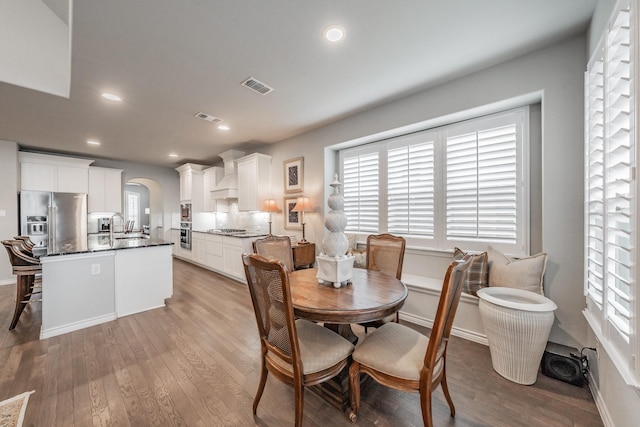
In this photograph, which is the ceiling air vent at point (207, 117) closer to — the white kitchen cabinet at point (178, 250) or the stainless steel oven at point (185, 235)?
the stainless steel oven at point (185, 235)

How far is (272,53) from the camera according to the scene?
2158 millimetres

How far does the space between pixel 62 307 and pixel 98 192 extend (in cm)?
433

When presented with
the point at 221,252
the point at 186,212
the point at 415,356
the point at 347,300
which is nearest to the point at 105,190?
the point at 186,212

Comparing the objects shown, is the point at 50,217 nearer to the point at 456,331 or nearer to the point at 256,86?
the point at 256,86

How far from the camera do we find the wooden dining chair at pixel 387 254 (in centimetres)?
240

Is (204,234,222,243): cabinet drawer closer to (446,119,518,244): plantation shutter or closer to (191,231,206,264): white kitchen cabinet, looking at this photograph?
(191,231,206,264): white kitchen cabinet

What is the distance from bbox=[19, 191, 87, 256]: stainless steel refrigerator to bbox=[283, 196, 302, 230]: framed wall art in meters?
3.97

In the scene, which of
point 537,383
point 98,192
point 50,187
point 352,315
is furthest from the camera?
point 98,192

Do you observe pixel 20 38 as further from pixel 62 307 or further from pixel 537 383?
A: pixel 537 383

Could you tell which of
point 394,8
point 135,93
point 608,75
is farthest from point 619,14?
point 135,93

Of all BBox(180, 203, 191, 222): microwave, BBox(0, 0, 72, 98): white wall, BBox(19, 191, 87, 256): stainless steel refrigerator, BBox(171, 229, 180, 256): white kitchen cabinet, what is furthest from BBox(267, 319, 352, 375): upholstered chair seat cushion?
BBox(171, 229, 180, 256): white kitchen cabinet

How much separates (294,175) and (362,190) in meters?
1.38

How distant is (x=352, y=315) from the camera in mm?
1385

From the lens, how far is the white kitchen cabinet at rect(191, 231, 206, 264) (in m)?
5.65
